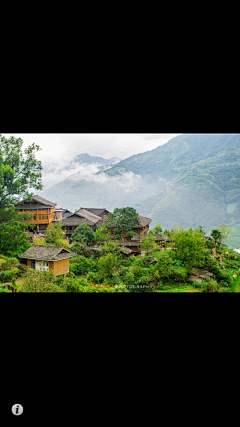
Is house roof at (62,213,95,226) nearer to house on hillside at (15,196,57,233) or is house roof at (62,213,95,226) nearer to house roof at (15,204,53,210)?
house on hillside at (15,196,57,233)

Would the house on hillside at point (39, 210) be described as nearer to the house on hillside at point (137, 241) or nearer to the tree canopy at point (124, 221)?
the tree canopy at point (124, 221)

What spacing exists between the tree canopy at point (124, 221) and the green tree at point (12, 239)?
156 cm

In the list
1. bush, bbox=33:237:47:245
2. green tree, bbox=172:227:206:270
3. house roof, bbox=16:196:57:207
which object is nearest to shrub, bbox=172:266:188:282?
green tree, bbox=172:227:206:270

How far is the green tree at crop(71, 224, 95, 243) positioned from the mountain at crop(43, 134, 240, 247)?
668mm

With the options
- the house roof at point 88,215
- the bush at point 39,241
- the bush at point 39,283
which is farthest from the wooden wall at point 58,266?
the house roof at point 88,215

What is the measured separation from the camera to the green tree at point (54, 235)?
4.60 metres

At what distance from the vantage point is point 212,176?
547 centimetres

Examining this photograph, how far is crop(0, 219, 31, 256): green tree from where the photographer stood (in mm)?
4176

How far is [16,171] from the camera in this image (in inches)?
177

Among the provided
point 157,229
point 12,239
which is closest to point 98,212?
point 157,229

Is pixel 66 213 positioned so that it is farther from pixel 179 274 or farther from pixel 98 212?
pixel 179 274
